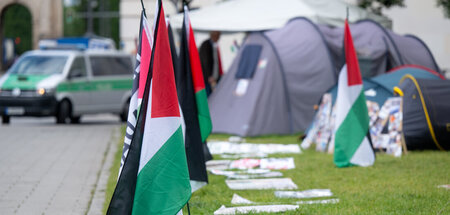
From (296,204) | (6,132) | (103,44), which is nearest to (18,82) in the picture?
(6,132)

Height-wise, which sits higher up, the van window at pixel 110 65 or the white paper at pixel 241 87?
the white paper at pixel 241 87

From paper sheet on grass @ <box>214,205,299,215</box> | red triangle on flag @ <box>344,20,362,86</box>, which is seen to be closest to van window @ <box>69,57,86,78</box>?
red triangle on flag @ <box>344,20,362,86</box>

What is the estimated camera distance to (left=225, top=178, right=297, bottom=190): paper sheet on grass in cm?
805

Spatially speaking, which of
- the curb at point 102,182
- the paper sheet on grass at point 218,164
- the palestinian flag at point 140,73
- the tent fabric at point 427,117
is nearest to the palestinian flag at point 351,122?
the paper sheet on grass at point 218,164

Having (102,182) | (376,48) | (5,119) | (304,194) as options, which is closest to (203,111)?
(304,194)

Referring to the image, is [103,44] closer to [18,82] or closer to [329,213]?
[18,82]

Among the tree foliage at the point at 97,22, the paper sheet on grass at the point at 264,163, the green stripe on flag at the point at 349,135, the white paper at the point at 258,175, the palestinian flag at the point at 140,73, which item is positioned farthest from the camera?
the tree foliage at the point at 97,22

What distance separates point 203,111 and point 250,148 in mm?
4219

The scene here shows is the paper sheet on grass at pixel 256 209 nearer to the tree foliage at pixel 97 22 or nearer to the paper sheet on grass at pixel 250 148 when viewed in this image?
the paper sheet on grass at pixel 250 148

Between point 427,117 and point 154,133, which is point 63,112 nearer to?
point 427,117

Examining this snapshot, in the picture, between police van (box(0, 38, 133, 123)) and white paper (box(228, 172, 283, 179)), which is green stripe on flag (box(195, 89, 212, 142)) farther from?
police van (box(0, 38, 133, 123))

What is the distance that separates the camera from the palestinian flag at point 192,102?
6.99 metres

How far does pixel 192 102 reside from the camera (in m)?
7.43

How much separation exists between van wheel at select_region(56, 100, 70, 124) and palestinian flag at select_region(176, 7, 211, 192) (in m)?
11.1
